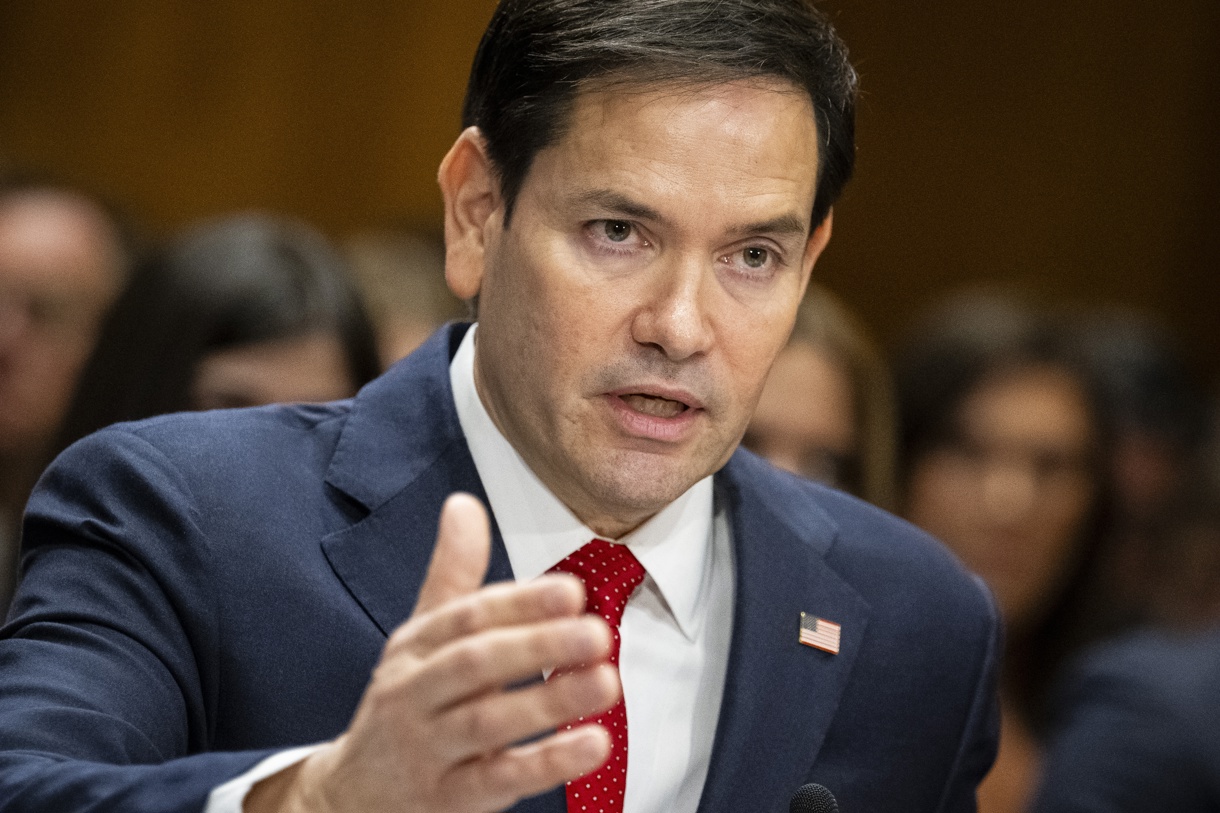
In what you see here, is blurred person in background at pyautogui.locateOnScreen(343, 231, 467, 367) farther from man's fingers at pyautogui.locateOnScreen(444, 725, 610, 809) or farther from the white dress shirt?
man's fingers at pyautogui.locateOnScreen(444, 725, 610, 809)

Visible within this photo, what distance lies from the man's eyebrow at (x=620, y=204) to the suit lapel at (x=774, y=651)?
562 millimetres

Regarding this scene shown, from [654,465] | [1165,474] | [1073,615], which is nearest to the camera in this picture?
[654,465]

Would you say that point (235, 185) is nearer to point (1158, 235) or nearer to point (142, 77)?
point (142, 77)

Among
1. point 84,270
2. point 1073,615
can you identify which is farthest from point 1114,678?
point 84,270

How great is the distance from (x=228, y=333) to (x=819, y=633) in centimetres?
160

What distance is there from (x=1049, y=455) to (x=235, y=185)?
9.65ft

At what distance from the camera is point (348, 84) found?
5.73 m

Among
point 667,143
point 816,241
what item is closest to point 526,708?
point 667,143

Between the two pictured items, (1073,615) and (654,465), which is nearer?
(654,465)

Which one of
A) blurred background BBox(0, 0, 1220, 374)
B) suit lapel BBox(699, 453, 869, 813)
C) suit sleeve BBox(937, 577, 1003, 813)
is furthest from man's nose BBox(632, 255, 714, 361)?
blurred background BBox(0, 0, 1220, 374)

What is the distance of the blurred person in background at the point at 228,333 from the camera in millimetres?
3336

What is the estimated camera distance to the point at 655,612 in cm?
231

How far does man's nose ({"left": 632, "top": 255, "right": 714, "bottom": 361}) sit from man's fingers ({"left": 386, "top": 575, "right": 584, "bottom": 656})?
0.64m

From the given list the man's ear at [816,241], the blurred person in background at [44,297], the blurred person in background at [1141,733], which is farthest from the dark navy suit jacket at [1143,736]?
the blurred person in background at [44,297]
